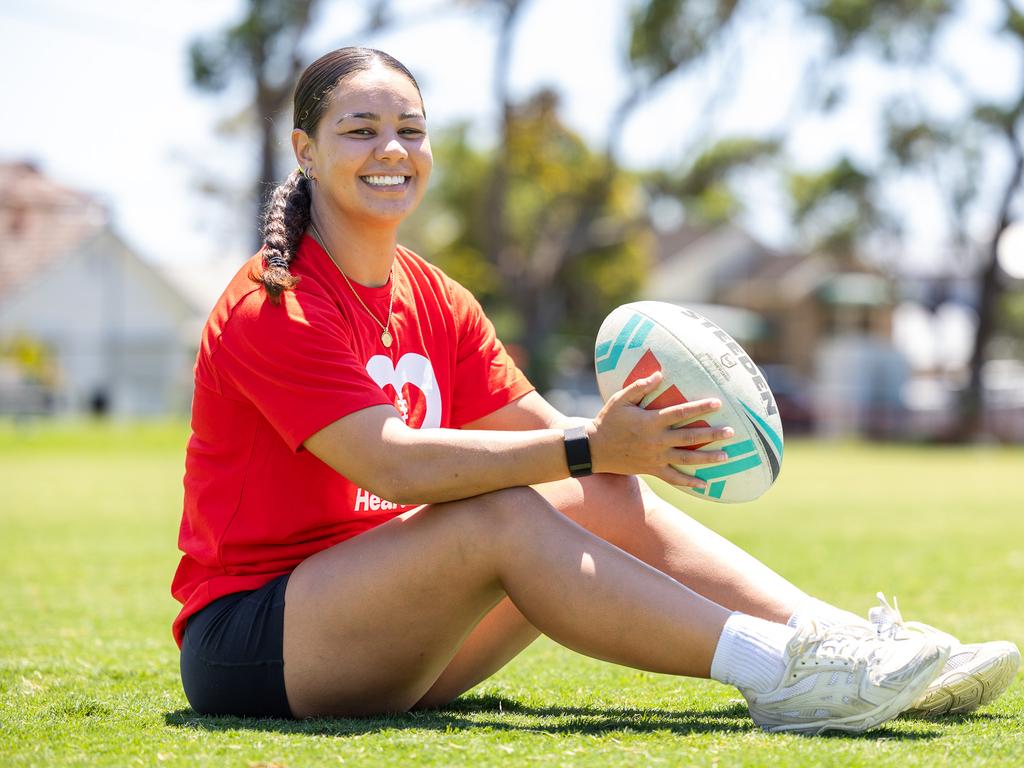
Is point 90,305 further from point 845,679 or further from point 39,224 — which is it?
point 845,679

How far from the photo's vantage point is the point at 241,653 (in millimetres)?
2662

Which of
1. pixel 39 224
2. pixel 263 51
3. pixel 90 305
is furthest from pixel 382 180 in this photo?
pixel 39 224

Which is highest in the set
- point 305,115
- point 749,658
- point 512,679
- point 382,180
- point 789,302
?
point 789,302

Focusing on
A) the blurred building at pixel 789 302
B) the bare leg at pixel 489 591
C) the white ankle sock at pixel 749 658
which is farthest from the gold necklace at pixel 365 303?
the blurred building at pixel 789 302

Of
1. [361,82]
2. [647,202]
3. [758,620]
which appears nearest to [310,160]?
[361,82]

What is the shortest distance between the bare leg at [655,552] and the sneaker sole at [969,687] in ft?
1.16

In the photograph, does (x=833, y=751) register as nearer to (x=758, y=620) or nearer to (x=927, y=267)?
(x=758, y=620)

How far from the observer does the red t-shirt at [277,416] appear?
8.57ft

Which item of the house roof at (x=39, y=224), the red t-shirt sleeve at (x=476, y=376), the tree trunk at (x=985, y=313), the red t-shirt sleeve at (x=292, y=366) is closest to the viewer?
the red t-shirt sleeve at (x=292, y=366)

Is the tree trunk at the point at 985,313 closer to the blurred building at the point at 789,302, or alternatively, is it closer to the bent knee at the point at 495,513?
the blurred building at the point at 789,302

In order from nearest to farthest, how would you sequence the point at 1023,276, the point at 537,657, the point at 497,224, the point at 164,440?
1. the point at 537,657
2. the point at 164,440
3. the point at 497,224
4. the point at 1023,276

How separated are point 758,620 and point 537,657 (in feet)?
5.20

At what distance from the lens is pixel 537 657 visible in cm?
409

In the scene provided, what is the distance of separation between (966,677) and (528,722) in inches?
38.2
